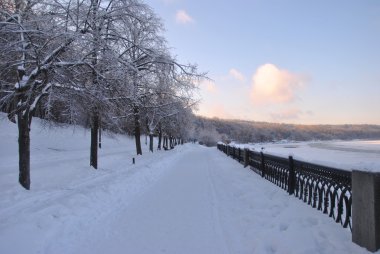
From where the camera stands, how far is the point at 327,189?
7.36 m

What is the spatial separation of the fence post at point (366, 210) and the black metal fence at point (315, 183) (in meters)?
0.63

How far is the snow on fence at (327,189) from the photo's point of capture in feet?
16.7

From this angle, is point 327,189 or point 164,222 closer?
point 327,189

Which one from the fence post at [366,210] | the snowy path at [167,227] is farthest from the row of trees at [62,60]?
the fence post at [366,210]

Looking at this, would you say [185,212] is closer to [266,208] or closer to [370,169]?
[266,208]

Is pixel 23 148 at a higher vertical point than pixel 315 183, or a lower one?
higher

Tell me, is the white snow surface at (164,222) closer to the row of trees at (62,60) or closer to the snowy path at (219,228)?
the snowy path at (219,228)

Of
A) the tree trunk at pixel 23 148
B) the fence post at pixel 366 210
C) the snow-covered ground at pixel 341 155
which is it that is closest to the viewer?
the fence post at pixel 366 210

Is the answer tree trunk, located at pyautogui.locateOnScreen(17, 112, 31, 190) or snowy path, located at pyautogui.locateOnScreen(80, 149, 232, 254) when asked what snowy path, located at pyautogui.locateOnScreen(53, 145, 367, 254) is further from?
tree trunk, located at pyautogui.locateOnScreen(17, 112, 31, 190)

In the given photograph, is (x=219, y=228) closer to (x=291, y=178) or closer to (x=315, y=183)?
(x=315, y=183)

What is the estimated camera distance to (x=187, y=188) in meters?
14.0

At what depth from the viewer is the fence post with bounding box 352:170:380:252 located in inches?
197

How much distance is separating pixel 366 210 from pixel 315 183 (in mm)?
3979

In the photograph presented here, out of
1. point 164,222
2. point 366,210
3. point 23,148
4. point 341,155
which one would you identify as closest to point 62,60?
point 23,148
